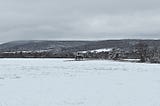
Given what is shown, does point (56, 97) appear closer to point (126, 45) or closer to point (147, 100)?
point (147, 100)

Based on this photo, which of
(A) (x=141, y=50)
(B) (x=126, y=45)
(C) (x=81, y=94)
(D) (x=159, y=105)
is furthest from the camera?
(B) (x=126, y=45)

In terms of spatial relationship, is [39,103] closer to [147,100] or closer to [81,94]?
[81,94]

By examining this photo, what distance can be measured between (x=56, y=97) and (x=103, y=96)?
2.73 metres

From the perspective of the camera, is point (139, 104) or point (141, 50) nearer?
point (139, 104)

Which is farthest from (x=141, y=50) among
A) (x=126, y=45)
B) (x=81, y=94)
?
(x=126, y=45)

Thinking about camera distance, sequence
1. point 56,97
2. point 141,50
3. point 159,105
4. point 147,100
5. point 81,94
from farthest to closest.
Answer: point 141,50 < point 81,94 < point 56,97 < point 147,100 < point 159,105

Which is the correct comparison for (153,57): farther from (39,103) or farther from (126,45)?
(126,45)

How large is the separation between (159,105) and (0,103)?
7645 millimetres

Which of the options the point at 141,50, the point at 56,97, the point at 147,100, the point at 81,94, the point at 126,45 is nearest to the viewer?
the point at 147,100

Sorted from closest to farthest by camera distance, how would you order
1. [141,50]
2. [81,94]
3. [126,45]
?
[81,94] < [141,50] < [126,45]

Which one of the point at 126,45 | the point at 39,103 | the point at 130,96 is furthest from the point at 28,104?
the point at 126,45

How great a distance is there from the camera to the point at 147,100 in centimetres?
1551

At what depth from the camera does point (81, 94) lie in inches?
703

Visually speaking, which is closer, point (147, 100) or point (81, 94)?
point (147, 100)
